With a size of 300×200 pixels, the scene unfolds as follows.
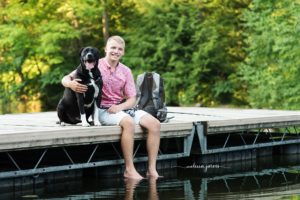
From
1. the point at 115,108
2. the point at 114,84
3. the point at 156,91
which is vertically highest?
the point at 114,84

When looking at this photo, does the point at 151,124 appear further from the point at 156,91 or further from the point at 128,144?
the point at 156,91

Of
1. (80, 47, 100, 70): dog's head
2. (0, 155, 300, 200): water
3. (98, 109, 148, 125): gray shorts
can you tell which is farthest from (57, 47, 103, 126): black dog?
Result: (0, 155, 300, 200): water

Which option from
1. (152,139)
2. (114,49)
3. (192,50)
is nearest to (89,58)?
(114,49)

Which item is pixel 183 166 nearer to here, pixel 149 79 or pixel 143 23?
pixel 149 79

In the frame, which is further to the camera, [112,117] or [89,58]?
[112,117]

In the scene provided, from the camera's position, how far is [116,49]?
8.05 meters

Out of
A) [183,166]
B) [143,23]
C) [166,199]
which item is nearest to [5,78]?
[143,23]

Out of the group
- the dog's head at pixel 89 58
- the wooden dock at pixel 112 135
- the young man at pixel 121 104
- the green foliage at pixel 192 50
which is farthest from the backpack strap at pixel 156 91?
the green foliage at pixel 192 50

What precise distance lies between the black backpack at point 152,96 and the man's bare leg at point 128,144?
0.94 meters

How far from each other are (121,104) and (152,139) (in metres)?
0.51

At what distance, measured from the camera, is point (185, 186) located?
772cm

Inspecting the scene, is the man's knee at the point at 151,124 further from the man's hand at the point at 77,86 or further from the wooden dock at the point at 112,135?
the man's hand at the point at 77,86

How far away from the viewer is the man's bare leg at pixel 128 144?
794 cm

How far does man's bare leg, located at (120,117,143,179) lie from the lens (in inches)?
313
